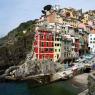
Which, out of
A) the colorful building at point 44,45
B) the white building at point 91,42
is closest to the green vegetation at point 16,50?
the colorful building at point 44,45

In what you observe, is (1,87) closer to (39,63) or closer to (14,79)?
(14,79)

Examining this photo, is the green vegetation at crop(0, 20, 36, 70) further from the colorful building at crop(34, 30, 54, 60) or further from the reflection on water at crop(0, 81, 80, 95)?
the reflection on water at crop(0, 81, 80, 95)

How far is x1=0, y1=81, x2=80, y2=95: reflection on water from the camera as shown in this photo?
62312 mm

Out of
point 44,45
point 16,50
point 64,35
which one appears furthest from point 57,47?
point 16,50

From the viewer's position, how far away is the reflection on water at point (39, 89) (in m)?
62.3

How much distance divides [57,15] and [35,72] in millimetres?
33999

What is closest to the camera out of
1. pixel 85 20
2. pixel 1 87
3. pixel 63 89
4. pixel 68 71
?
pixel 63 89

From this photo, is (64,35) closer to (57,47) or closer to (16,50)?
(57,47)

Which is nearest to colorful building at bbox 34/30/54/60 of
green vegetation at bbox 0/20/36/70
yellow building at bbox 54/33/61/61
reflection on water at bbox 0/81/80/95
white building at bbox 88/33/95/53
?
yellow building at bbox 54/33/61/61

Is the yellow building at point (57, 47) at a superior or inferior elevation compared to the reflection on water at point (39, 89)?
superior

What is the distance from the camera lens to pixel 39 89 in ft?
220

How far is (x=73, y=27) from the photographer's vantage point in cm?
11181

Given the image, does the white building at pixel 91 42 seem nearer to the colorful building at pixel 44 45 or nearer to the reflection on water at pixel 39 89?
the colorful building at pixel 44 45

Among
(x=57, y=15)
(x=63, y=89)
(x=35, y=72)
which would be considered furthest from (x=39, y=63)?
(x=57, y=15)
